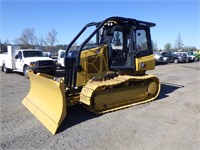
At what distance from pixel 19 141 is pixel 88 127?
158cm

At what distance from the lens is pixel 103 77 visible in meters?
7.39

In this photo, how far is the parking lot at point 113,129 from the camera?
4793mm

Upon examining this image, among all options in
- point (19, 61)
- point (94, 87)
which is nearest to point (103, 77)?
point (94, 87)

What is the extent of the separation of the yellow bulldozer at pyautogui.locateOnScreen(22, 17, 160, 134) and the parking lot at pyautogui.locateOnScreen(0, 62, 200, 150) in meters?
0.34

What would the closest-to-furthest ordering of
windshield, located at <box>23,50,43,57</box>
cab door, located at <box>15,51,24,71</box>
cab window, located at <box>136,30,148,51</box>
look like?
cab window, located at <box>136,30,148,51</box> < cab door, located at <box>15,51,24,71</box> < windshield, located at <box>23,50,43,57</box>

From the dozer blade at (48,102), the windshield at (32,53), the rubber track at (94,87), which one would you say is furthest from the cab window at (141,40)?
the windshield at (32,53)

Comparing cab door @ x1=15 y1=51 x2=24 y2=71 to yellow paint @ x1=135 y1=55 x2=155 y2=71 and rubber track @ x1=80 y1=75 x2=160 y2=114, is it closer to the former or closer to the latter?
yellow paint @ x1=135 y1=55 x2=155 y2=71

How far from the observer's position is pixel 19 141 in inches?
197

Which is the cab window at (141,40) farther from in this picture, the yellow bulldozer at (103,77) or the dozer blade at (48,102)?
the dozer blade at (48,102)

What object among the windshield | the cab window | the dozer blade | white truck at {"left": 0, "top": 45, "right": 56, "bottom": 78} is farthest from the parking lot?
the windshield

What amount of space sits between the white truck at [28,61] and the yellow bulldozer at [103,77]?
314 inches

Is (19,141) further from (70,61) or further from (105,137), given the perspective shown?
(70,61)

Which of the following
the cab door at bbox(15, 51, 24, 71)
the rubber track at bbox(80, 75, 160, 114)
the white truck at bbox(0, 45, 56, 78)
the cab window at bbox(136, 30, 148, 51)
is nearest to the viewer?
the rubber track at bbox(80, 75, 160, 114)

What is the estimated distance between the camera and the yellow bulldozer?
650 cm
